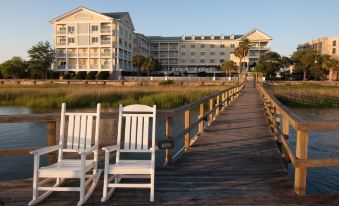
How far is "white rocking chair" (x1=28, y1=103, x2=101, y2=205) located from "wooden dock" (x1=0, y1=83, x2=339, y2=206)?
0.58 feet

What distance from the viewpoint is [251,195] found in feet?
14.6

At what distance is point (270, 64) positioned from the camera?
70938mm

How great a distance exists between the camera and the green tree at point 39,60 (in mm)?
69706

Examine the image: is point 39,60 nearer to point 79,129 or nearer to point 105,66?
point 105,66

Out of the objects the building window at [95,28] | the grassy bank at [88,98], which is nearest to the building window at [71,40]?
the building window at [95,28]

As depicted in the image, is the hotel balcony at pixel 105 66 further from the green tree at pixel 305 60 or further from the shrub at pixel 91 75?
the green tree at pixel 305 60

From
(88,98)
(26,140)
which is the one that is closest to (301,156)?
(26,140)

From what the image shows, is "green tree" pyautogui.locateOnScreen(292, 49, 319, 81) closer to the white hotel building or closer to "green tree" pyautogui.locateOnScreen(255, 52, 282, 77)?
"green tree" pyautogui.locateOnScreen(255, 52, 282, 77)

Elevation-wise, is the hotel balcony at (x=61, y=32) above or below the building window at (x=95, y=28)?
below

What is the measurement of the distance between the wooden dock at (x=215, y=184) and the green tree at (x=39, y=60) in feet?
223

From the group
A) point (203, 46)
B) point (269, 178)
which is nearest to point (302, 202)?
point (269, 178)

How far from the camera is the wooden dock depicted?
4.28 m

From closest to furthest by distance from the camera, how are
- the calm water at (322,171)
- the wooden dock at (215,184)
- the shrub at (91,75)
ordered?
the wooden dock at (215,184), the calm water at (322,171), the shrub at (91,75)

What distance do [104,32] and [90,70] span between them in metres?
8.47
